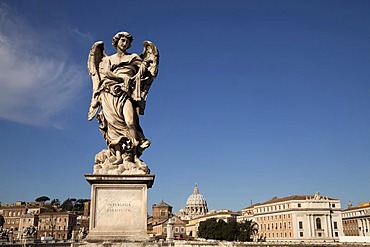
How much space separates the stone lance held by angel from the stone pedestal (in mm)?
232

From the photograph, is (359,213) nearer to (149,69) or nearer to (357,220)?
(357,220)

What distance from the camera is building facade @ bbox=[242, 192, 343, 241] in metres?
106

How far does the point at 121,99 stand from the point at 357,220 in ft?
433

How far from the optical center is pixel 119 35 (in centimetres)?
936

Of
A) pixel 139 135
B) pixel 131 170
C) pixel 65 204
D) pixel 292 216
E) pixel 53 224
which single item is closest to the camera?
pixel 131 170

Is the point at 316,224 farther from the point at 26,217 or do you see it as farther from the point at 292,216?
the point at 26,217

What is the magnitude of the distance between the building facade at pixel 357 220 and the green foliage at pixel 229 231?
117ft

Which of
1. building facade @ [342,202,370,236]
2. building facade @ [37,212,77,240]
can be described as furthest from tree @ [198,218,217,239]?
building facade @ [342,202,370,236]

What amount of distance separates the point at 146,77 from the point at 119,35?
1.21 m

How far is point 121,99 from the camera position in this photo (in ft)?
29.5

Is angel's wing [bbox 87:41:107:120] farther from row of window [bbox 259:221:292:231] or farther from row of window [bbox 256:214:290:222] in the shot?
row of window [bbox 256:214:290:222]

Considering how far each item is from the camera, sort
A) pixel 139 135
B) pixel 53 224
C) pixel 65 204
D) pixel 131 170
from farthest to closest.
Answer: pixel 65 204, pixel 53 224, pixel 139 135, pixel 131 170

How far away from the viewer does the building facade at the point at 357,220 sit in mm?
117912

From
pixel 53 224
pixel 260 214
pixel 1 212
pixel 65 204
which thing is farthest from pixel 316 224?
pixel 65 204
